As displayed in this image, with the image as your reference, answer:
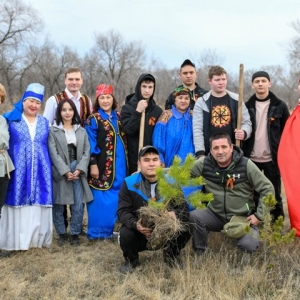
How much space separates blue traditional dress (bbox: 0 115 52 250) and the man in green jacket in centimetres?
176

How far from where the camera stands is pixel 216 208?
431cm

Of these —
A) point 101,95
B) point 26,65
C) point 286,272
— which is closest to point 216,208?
point 286,272

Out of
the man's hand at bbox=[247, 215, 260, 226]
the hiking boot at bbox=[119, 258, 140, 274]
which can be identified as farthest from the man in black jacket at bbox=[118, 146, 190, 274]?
the man's hand at bbox=[247, 215, 260, 226]

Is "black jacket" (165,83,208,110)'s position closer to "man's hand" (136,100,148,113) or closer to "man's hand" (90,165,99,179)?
"man's hand" (136,100,148,113)

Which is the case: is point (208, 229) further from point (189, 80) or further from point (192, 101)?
point (189, 80)

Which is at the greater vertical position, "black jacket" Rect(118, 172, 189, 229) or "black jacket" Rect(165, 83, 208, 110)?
"black jacket" Rect(165, 83, 208, 110)

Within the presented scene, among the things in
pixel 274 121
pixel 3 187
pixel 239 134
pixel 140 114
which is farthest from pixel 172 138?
pixel 3 187

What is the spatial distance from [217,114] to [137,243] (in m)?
1.85

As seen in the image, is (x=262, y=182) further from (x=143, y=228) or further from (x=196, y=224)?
(x=143, y=228)

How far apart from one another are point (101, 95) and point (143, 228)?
2.11 m

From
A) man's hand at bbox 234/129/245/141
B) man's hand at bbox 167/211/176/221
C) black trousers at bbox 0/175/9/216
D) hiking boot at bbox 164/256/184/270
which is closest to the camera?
man's hand at bbox 167/211/176/221

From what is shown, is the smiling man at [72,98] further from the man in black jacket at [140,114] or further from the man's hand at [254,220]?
the man's hand at [254,220]

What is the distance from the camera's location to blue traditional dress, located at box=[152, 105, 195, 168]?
15.7 feet

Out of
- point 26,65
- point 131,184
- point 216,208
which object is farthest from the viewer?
point 26,65
